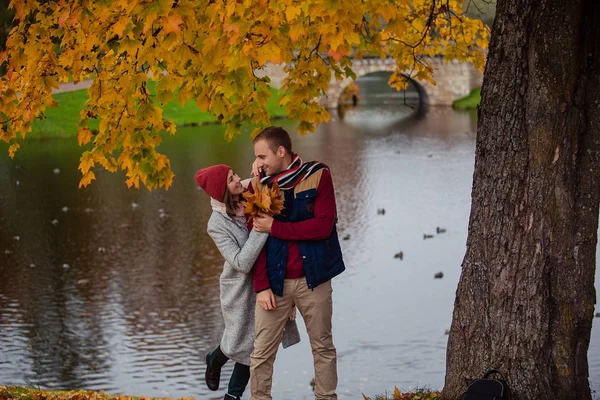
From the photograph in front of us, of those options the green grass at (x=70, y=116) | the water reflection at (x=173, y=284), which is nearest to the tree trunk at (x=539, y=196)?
the water reflection at (x=173, y=284)

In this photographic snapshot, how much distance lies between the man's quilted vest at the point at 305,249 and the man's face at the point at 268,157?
0.12 metres

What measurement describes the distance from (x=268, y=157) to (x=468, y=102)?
51.2 m

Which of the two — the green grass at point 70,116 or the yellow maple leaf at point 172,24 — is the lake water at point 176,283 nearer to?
the yellow maple leaf at point 172,24

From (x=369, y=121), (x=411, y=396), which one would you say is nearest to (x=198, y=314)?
(x=411, y=396)

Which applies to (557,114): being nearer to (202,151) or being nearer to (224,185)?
(224,185)

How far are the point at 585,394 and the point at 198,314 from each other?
7.51 metres

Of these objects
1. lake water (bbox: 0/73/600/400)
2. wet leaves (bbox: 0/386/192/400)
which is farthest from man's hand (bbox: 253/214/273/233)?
lake water (bbox: 0/73/600/400)

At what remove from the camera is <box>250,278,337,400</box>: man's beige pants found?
17.9 feet

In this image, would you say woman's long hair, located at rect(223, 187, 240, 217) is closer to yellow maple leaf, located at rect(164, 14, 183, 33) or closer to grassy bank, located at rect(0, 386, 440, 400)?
yellow maple leaf, located at rect(164, 14, 183, 33)

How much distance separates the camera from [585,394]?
5344 millimetres

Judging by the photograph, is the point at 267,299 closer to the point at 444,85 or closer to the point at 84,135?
the point at 84,135

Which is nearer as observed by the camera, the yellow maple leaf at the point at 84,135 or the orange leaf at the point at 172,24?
the orange leaf at the point at 172,24

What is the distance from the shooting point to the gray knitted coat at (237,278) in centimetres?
546

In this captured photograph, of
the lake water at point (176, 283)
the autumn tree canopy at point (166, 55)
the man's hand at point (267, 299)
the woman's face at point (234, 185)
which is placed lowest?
the lake water at point (176, 283)
